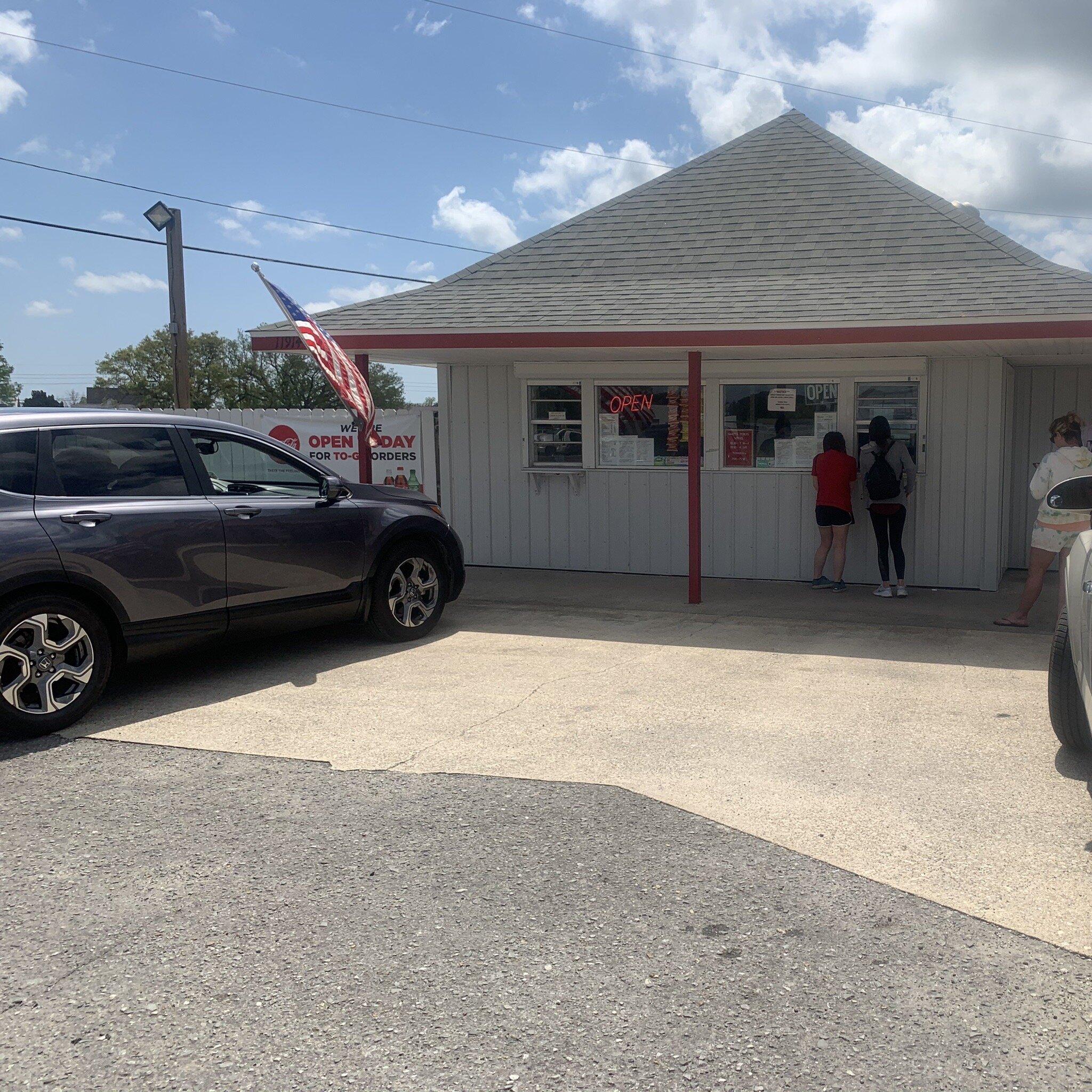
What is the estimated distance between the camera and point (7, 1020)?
3.07 m

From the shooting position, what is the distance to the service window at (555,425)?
11.3m

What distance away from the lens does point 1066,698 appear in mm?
5152

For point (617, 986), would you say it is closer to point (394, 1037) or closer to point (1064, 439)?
point (394, 1037)

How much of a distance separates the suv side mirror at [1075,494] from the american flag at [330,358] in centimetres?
516

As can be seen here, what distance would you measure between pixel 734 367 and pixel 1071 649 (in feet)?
19.6

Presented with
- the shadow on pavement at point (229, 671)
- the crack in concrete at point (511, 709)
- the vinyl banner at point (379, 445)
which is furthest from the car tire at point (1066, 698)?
the vinyl banner at point (379, 445)

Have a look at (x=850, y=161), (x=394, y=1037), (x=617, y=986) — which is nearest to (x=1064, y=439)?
(x=850, y=161)

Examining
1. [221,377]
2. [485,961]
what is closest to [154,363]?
[221,377]

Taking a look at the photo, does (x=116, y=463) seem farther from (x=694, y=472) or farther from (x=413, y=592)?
(x=694, y=472)

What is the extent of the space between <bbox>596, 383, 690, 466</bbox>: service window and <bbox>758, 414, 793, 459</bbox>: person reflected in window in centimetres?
76

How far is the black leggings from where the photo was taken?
9.80 metres

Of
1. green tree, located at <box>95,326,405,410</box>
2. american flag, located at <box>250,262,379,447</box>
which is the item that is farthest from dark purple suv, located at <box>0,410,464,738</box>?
green tree, located at <box>95,326,405,410</box>

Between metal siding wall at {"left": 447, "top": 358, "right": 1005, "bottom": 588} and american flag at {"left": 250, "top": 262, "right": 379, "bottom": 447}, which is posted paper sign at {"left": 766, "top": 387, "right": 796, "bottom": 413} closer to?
metal siding wall at {"left": 447, "top": 358, "right": 1005, "bottom": 588}

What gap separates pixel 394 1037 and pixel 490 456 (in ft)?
29.4
